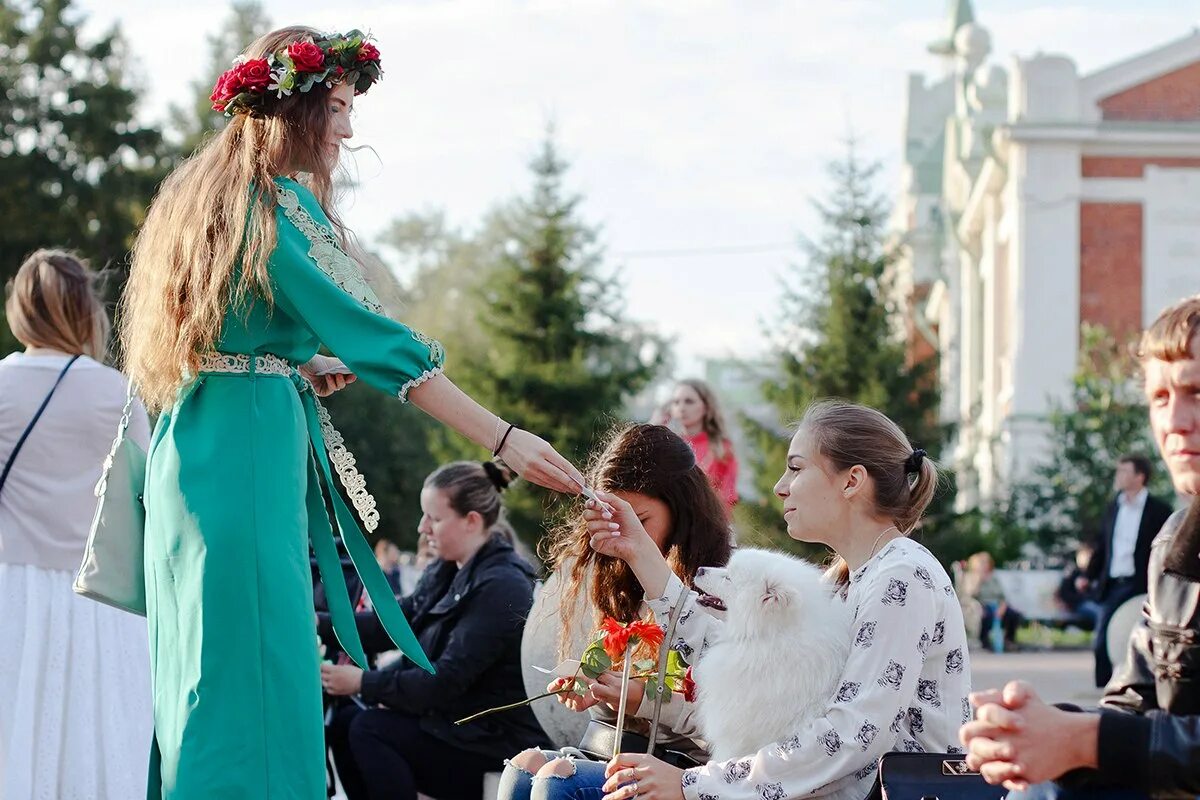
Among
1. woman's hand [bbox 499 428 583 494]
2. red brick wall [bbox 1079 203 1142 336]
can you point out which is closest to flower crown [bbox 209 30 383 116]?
woman's hand [bbox 499 428 583 494]

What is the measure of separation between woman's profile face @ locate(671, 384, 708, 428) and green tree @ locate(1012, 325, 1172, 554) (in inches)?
574

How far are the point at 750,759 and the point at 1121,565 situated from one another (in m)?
9.51

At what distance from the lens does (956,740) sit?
147 inches

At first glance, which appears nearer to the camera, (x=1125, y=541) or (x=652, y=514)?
(x=652, y=514)

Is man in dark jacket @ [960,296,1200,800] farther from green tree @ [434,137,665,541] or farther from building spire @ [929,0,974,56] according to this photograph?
building spire @ [929,0,974,56]

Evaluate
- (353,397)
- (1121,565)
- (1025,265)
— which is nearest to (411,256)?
(353,397)

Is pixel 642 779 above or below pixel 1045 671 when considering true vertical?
above

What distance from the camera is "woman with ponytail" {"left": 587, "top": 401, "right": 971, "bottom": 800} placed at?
11.6 ft

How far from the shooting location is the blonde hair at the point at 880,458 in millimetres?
4035

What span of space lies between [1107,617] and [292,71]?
9.50 metres

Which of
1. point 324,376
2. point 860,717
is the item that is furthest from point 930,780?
point 324,376

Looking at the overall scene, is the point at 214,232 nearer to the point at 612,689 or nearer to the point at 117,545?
the point at 117,545

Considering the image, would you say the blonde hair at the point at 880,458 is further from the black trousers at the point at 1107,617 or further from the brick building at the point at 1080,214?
A: the brick building at the point at 1080,214

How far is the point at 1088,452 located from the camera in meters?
23.7
